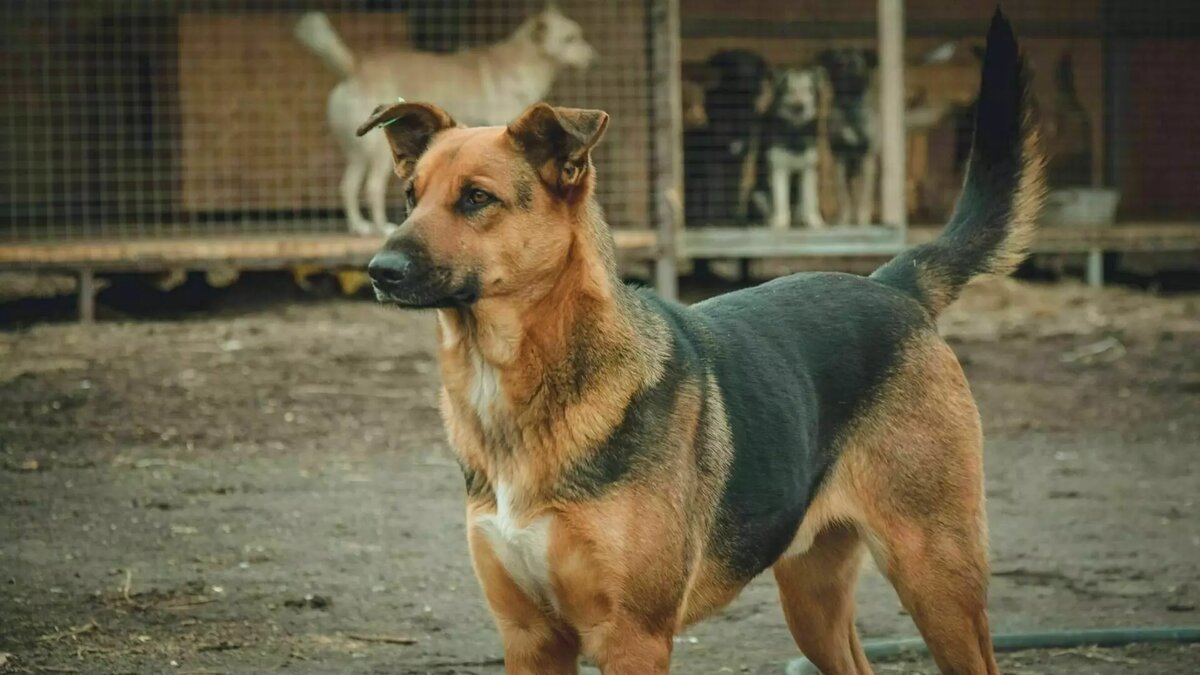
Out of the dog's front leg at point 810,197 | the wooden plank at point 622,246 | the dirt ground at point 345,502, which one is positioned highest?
the dog's front leg at point 810,197

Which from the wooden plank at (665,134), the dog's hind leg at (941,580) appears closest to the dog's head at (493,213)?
the dog's hind leg at (941,580)

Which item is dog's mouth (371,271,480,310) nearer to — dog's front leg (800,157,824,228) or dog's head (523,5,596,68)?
dog's front leg (800,157,824,228)

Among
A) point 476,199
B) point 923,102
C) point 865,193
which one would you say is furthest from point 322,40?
point 476,199

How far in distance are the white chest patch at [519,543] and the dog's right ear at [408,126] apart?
924mm

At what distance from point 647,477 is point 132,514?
365 centimetres

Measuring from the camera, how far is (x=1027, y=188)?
15.3ft

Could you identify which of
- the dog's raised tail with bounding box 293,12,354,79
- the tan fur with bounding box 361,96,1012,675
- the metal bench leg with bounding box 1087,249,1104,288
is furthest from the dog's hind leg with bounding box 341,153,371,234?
the tan fur with bounding box 361,96,1012,675

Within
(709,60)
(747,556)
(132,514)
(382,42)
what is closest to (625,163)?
(709,60)

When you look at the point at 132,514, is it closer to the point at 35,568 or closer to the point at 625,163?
the point at 35,568

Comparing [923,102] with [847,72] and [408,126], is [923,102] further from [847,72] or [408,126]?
[408,126]

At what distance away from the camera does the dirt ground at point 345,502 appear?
5.13 meters

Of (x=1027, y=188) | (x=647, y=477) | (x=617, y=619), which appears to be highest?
(x=1027, y=188)

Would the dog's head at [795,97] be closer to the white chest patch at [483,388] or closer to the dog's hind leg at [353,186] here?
the dog's hind leg at [353,186]

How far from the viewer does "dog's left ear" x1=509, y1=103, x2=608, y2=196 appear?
373 cm
